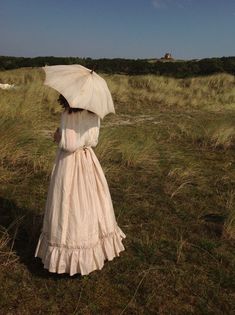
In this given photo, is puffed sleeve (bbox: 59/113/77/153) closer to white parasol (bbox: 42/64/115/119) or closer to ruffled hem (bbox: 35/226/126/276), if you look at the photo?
white parasol (bbox: 42/64/115/119)

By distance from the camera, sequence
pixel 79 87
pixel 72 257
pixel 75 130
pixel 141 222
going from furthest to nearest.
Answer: pixel 141 222
pixel 72 257
pixel 75 130
pixel 79 87

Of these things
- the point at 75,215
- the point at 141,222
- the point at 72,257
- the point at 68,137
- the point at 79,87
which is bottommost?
the point at 141,222

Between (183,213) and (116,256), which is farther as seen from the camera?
(183,213)

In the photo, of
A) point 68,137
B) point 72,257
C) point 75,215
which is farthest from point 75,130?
point 72,257

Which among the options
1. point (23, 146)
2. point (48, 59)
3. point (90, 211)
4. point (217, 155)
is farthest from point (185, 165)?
point (48, 59)

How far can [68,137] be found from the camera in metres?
3.37

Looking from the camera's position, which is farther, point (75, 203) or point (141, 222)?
point (141, 222)

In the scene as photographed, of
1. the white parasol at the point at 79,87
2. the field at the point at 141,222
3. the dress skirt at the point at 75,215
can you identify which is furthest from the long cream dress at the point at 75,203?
the field at the point at 141,222

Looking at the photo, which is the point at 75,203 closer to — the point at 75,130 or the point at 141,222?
the point at 75,130

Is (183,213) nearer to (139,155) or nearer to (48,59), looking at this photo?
(139,155)

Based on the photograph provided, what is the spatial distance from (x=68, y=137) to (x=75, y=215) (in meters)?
0.66

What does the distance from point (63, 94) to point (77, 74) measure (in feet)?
0.81

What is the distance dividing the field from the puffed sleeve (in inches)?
47.5

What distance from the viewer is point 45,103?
38.9 feet
